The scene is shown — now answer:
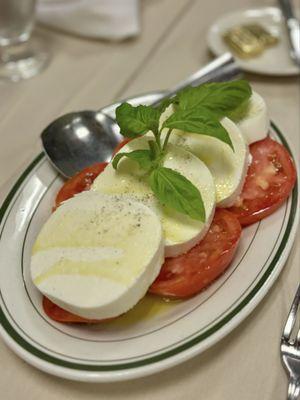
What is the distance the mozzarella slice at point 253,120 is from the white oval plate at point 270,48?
17.2 inches

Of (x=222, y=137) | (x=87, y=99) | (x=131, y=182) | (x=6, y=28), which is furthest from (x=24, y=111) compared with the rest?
(x=222, y=137)

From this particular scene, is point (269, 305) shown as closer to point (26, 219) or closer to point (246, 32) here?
point (26, 219)

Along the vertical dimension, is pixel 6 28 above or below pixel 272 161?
above

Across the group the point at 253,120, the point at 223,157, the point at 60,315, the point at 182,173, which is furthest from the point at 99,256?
the point at 253,120

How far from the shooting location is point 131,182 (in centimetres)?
110

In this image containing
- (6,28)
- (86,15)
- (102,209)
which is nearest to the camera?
(102,209)

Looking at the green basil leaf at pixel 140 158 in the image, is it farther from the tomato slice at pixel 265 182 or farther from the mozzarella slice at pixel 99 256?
the tomato slice at pixel 265 182

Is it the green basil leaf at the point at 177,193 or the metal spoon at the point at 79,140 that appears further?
the metal spoon at the point at 79,140

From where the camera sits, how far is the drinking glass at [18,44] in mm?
1762

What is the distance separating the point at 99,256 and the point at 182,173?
0.25m

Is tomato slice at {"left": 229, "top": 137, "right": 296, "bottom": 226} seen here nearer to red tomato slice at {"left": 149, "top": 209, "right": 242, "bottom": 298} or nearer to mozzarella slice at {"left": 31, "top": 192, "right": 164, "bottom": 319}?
red tomato slice at {"left": 149, "top": 209, "right": 242, "bottom": 298}

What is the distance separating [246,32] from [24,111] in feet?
2.53

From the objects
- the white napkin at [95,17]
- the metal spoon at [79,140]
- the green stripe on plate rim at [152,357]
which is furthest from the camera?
the white napkin at [95,17]

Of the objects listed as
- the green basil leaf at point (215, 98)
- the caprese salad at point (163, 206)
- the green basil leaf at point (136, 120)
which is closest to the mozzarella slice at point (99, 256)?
the caprese salad at point (163, 206)
